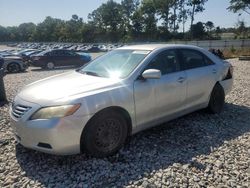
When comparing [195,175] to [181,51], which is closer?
[195,175]

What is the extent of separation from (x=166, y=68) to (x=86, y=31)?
87.0 metres

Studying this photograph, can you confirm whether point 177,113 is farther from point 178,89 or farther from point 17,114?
point 17,114

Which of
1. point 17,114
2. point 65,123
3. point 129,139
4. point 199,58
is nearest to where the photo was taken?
point 65,123

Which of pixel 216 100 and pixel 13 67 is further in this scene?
pixel 13 67

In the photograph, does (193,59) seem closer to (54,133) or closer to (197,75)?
(197,75)

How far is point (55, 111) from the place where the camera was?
343 cm

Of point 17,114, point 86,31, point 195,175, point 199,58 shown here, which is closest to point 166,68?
point 199,58

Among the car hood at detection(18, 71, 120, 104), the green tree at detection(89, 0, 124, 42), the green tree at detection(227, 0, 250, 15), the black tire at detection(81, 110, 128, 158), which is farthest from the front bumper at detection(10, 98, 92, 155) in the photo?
the green tree at detection(89, 0, 124, 42)

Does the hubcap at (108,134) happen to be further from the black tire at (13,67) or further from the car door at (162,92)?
the black tire at (13,67)

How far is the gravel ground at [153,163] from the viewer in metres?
3.36

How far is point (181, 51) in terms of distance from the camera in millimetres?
5062

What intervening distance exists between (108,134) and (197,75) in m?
2.23

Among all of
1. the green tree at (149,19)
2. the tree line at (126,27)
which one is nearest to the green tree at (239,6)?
the tree line at (126,27)

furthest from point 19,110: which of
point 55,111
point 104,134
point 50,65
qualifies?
point 50,65
